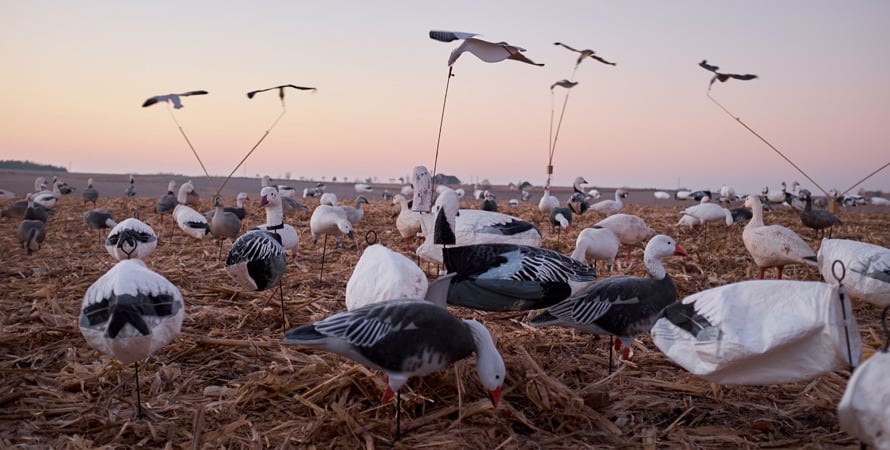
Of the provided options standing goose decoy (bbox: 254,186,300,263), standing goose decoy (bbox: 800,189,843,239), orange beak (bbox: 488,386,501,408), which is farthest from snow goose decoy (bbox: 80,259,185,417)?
standing goose decoy (bbox: 800,189,843,239)

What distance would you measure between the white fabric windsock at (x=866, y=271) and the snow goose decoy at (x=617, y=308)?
2.63 metres

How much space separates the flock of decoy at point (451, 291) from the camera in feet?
12.2

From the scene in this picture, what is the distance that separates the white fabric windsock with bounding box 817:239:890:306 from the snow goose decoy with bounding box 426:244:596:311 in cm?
314

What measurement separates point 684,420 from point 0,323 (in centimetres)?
727

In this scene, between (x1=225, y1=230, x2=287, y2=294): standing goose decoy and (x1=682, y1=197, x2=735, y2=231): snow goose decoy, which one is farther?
(x1=682, y1=197, x2=735, y2=231): snow goose decoy

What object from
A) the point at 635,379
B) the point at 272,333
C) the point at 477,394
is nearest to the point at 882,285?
the point at 635,379

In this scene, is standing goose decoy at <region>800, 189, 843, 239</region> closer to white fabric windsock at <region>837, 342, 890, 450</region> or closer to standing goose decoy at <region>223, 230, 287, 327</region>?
white fabric windsock at <region>837, 342, 890, 450</region>

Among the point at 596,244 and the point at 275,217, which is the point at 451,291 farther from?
the point at 275,217

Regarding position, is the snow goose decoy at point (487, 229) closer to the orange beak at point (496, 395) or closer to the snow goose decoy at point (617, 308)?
the snow goose decoy at point (617, 308)

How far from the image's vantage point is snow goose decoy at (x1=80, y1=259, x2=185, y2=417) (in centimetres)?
384

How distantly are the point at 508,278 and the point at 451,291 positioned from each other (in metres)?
0.61

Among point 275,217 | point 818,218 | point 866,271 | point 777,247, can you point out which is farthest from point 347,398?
point 818,218

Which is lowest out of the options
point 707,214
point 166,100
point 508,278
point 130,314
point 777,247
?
point 130,314

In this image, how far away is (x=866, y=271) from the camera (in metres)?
6.32
